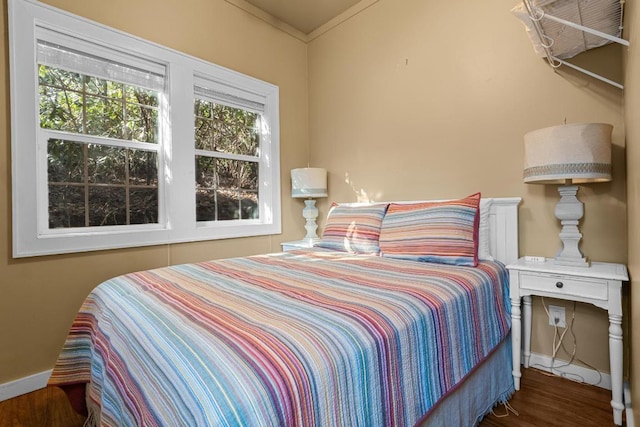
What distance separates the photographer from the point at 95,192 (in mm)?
2318

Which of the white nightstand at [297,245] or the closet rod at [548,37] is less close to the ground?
the closet rod at [548,37]

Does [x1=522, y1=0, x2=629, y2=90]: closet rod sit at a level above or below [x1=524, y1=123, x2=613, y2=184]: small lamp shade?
above

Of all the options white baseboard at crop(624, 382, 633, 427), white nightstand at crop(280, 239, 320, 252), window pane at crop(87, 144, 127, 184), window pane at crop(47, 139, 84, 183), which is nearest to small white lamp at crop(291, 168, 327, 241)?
white nightstand at crop(280, 239, 320, 252)

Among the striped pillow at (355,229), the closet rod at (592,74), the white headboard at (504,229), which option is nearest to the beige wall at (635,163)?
the closet rod at (592,74)

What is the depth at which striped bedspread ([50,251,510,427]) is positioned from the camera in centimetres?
71

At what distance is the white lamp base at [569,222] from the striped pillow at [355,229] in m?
1.10

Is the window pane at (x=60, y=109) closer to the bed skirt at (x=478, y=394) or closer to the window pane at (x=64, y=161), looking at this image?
the window pane at (x=64, y=161)

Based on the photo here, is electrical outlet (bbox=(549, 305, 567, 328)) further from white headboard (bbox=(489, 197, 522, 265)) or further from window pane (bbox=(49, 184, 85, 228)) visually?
window pane (bbox=(49, 184, 85, 228))

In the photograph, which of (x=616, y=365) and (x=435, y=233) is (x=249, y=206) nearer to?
(x=435, y=233)

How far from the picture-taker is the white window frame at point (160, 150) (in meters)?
1.94

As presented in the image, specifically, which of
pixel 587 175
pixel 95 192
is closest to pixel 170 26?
pixel 95 192

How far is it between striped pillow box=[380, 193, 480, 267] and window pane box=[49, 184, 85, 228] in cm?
215

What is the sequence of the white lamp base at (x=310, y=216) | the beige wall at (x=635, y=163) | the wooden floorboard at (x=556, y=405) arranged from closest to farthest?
the beige wall at (x=635, y=163), the wooden floorboard at (x=556, y=405), the white lamp base at (x=310, y=216)

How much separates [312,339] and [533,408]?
60.9 inches
